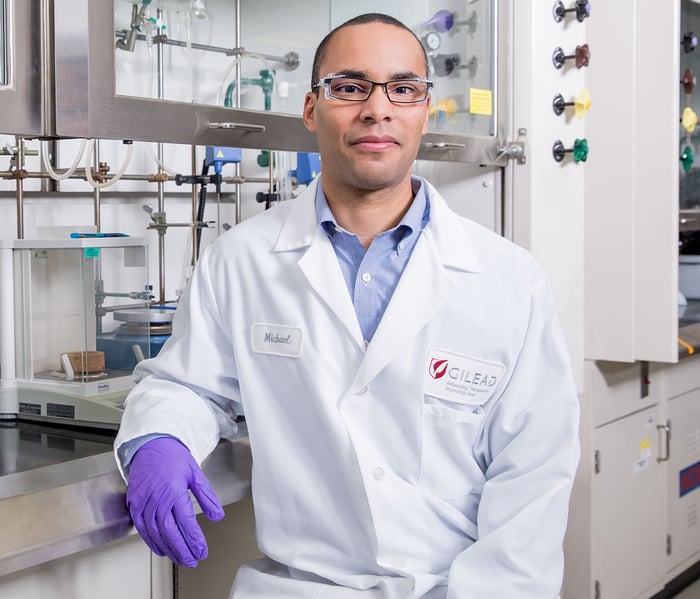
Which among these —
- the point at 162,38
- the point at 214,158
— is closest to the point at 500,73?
the point at 214,158

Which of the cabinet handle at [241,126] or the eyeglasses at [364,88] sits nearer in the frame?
the eyeglasses at [364,88]

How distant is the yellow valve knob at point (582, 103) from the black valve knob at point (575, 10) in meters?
0.19

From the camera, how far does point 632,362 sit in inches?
104

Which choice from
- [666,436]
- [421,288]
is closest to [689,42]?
[666,436]

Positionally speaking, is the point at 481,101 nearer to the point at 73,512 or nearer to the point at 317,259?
the point at 317,259

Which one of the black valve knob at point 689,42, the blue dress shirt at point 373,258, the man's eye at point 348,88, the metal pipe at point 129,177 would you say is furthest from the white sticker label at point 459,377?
the black valve knob at point 689,42

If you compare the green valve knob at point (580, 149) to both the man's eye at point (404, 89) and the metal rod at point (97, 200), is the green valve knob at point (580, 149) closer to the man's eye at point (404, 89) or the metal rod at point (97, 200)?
the man's eye at point (404, 89)

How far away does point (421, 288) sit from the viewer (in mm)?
1369

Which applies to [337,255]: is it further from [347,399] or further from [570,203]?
[570,203]

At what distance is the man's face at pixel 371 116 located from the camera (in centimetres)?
139

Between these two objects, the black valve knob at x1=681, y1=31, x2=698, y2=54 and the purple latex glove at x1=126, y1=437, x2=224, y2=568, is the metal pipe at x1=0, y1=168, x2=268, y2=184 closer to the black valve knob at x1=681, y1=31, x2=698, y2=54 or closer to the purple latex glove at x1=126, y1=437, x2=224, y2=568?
the purple latex glove at x1=126, y1=437, x2=224, y2=568

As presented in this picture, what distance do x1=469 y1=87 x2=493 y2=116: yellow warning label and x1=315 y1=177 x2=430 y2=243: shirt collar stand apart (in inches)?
32.7

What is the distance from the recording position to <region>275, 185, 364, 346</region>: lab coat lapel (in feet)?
4.43

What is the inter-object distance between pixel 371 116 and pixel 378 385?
41 centimetres
